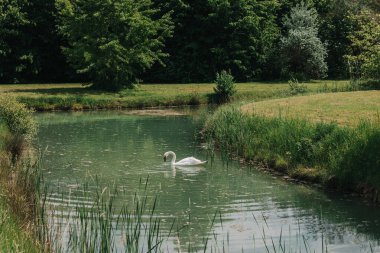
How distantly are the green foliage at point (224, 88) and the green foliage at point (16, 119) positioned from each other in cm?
2056

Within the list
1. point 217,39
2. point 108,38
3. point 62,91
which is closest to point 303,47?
point 217,39

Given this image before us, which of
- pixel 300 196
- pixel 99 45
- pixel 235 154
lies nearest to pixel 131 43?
pixel 99 45

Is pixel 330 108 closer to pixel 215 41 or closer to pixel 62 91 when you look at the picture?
pixel 62 91

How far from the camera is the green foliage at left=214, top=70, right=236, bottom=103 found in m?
41.7

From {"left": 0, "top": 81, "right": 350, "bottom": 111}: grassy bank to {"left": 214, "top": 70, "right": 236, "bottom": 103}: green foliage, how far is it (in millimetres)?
492

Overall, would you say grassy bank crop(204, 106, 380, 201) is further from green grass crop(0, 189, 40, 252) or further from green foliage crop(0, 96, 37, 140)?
green grass crop(0, 189, 40, 252)

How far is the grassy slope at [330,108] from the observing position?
2262cm

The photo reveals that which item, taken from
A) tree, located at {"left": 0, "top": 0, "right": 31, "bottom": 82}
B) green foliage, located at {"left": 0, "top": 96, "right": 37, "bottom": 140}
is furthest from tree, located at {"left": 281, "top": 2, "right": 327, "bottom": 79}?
green foliage, located at {"left": 0, "top": 96, "right": 37, "bottom": 140}

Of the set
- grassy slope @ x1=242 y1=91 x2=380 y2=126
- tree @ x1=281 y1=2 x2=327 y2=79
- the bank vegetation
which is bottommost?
the bank vegetation

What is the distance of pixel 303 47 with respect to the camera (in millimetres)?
52469

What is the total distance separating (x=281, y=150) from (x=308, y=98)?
11.0 m

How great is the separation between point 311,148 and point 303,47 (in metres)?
35.6

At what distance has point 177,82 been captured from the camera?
181 feet

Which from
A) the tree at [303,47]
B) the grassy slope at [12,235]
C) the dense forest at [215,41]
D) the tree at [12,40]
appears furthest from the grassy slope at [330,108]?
the tree at [12,40]
